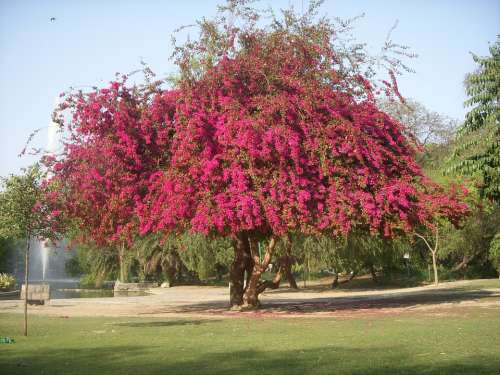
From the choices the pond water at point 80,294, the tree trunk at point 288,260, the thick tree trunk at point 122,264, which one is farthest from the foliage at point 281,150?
the thick tree trunk at point 122,264

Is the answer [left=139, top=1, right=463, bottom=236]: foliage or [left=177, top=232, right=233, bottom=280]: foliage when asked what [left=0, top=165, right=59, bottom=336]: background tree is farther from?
[left=177, top=232, right=233, bottom=280]: foliage

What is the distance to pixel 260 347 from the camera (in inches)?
501

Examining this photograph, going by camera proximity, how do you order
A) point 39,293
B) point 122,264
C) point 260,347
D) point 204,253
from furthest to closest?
point 122,264 < point 204,253 < point 39,293 < point 260,347

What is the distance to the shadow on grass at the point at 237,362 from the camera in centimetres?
973

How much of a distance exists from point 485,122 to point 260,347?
570 inches

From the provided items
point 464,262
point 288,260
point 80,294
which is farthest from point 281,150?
point 464,262

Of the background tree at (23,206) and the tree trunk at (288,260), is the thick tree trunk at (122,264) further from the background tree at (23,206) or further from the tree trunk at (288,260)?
the background tree at (23,206)

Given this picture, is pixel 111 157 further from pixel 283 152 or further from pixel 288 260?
pixel 288 260

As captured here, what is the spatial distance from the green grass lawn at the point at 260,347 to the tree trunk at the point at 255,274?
4.48 meters

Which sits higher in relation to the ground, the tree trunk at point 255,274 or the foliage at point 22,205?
the foliage at point 22,205

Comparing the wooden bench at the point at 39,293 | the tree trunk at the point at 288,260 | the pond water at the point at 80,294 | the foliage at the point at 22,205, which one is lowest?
the pond water at the point at 80,294

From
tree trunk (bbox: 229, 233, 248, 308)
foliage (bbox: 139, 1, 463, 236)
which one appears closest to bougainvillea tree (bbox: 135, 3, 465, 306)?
foliage (bbox: 139, 1, 463, 236)

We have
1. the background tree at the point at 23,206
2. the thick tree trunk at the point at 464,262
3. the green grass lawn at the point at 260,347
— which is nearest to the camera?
the green grass lawn at the point at 260,347

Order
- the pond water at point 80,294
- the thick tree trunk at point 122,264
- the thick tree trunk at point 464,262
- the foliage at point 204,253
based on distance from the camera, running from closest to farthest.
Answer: the pond water at point 80,294 → the foliage at point 204,253 → the thick tree trunk at point 122,264 → the thick tree trunk at point 464,262
